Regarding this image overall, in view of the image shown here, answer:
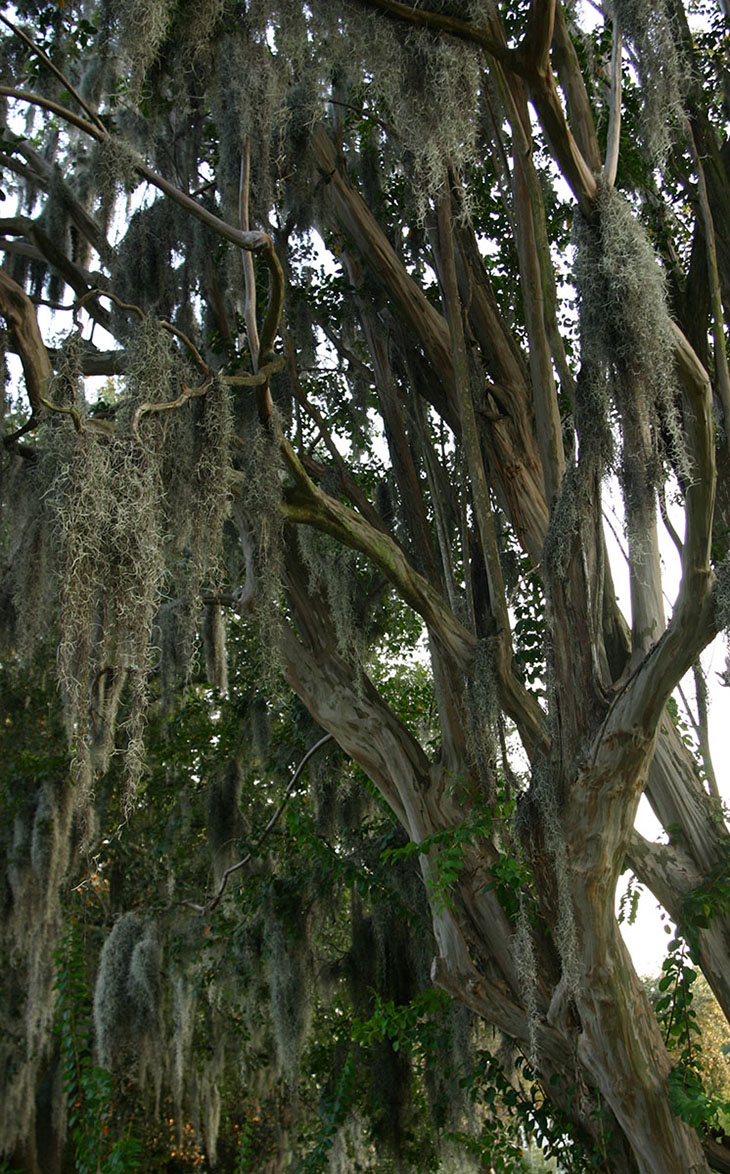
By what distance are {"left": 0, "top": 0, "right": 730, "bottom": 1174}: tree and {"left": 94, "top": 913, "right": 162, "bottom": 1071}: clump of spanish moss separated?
6.55 ft

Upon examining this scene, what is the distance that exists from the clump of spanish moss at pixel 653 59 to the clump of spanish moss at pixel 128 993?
5.47m

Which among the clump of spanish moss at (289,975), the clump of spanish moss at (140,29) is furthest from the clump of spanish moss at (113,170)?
the clump of spanish moss at (289,975)

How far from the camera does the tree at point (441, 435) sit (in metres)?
3.00

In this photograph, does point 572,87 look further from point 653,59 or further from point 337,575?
point 337,575

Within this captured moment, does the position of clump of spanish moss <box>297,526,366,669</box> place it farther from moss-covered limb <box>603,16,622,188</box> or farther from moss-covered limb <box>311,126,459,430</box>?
moss-covered limb <box>603,16,622,188</box>

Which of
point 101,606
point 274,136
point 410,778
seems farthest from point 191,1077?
point 274,136

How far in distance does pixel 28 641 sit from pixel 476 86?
257cm

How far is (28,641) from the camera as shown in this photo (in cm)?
368

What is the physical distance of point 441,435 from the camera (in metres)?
5.53

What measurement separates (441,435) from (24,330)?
2.55m

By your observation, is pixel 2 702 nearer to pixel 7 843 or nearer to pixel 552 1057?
pixel 7 843

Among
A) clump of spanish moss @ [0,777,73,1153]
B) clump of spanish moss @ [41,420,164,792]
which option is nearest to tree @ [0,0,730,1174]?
clump of spanish moss @ [41,420,164,792]

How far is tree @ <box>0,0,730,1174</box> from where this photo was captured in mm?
2996

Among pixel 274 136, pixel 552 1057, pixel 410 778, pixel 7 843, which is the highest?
pixel 274 136
